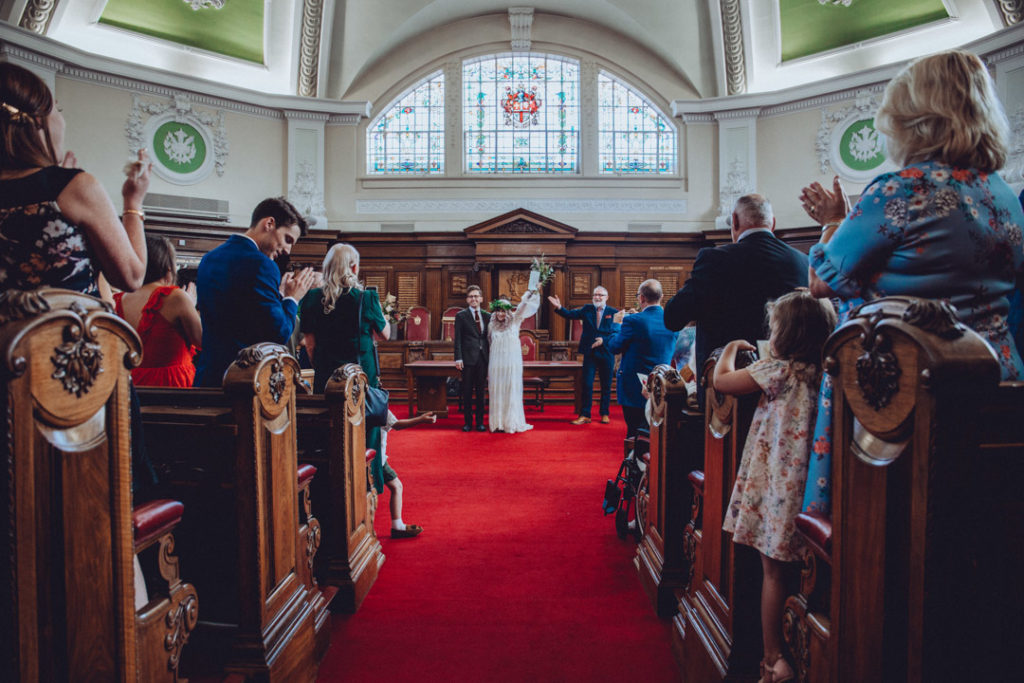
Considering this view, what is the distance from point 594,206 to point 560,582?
9919 mm

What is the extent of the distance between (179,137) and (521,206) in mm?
6347

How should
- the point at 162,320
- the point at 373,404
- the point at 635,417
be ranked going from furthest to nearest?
the point at 635,417 → the point at 373,404 → the point at 162,320

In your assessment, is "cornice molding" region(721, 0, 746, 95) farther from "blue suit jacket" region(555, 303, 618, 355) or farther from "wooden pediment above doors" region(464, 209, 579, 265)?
"blue suit jacket" region(555, 303, 618, 355)

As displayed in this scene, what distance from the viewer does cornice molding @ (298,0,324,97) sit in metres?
11.1

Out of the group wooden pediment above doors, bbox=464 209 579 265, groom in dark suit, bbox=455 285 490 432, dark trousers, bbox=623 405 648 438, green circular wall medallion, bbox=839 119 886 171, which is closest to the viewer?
dark trousers, bbox=623 405 648 438

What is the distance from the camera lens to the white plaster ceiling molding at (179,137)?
10469mm

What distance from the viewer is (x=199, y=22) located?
10719 millimetres

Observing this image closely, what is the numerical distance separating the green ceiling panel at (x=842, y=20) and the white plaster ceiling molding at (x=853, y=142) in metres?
1.04

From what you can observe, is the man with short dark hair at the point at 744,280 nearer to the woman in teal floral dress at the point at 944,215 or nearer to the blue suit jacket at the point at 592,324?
the woman in teal floral dress at the point at 944,215

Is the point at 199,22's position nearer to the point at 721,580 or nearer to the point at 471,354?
the point at 471,354

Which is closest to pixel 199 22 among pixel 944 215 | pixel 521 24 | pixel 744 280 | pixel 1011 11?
pixel 521 24

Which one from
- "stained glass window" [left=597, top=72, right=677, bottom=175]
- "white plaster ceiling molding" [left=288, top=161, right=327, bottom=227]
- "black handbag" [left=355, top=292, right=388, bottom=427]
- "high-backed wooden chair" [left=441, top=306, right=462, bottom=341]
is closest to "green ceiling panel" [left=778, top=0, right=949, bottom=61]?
"stained glass window" [left=597, top=72, right=677, bottom=175]

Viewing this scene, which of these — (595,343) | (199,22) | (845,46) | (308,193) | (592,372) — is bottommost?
(592,372)

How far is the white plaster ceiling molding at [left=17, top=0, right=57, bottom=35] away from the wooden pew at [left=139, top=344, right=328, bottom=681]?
10.8 metres
